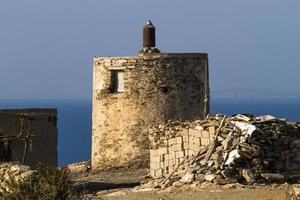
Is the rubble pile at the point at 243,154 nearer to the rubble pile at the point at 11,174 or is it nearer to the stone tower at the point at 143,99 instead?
the rubble pile at the point at 11,174

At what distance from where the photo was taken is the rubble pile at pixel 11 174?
16494 mm

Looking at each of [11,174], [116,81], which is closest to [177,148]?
[11,174]

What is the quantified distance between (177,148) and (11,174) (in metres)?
4.25

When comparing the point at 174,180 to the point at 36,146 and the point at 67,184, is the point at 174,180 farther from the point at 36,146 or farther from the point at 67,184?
the point at 36,146

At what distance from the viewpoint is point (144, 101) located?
2884 centimetres

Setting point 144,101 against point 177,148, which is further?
point 144,101

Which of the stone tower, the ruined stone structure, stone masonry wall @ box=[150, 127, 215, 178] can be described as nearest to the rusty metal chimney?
the stone tower

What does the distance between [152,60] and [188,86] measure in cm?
139

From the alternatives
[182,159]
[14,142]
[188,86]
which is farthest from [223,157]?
[188,86]

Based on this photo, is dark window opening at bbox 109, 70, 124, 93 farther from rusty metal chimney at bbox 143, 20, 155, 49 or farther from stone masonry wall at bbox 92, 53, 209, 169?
rusty metal chimney at bbox 143, 20, 155, 49

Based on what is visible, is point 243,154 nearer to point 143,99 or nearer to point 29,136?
point 29,136

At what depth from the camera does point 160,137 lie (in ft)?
71.2

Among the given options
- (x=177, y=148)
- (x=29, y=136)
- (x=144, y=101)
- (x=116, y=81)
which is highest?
(x=116, y=81)

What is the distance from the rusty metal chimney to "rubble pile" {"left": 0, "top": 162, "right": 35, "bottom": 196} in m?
11.3
